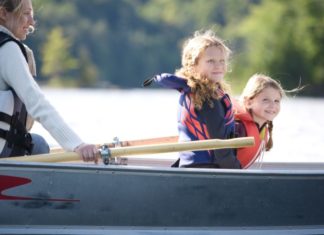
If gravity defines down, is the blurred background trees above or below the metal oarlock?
above

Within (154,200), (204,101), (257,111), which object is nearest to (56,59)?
(257,111)

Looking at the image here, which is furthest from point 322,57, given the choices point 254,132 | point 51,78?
point 254,132

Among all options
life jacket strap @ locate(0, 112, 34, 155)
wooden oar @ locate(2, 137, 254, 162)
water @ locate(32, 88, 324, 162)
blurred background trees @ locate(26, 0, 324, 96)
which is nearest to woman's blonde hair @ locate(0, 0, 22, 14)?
life jacket strap @ locate(0, 112, 34, 155)

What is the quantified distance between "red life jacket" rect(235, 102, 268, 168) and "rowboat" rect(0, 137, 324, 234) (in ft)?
1.64

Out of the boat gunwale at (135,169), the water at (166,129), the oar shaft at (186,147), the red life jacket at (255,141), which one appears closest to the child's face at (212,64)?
the red life jacket at (255,141)

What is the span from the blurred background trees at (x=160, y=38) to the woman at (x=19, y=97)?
31158 mm

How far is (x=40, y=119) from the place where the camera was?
4.12 metres

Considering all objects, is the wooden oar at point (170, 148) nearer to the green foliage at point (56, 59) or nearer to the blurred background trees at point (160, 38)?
the blurred background trees at point (160, 38)

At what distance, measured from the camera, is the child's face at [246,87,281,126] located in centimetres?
504

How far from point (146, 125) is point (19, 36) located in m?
10.1

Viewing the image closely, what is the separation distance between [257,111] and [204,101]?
529 mm

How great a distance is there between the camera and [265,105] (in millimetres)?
5039

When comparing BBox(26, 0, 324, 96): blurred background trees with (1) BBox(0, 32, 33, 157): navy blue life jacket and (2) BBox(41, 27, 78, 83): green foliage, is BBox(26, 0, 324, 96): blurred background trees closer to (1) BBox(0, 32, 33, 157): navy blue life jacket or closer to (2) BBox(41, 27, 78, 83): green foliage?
(2) BBox(41, 27, 78, 83): green foliage

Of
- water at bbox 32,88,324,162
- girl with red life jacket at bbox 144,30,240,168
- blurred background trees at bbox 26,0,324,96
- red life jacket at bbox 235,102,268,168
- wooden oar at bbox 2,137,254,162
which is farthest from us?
blurred background trees at bbox 26,0,324,96
